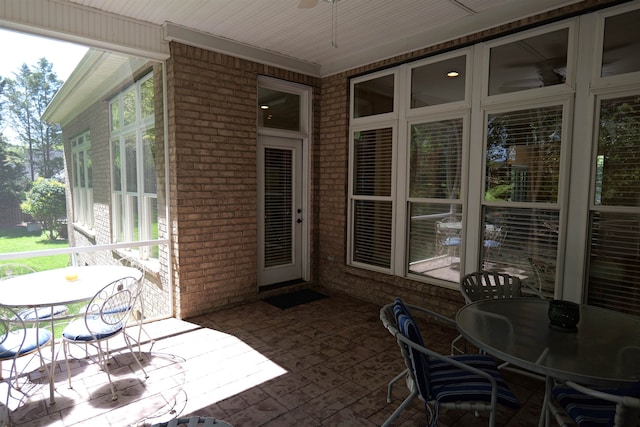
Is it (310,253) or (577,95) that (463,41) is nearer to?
(577,95)

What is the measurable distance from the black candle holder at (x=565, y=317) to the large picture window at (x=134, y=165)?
3971 mm

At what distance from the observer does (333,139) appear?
213 inches

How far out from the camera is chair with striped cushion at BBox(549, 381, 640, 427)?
1.53 metres

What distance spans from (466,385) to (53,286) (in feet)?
10.1

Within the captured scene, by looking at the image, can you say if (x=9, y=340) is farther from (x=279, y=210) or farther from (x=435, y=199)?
(x=435, y=199)

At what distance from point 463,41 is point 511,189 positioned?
162 cm

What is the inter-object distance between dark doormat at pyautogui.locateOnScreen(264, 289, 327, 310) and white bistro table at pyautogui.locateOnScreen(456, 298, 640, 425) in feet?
9.17

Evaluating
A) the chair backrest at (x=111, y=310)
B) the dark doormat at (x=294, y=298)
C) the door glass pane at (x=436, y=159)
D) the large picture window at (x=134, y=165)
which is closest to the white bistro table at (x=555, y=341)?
the door glass pane at (x=436, y=159)

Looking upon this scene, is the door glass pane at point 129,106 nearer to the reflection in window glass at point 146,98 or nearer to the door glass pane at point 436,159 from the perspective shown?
the reflection in window glass at point 146,98

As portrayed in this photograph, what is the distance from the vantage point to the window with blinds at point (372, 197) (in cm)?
481

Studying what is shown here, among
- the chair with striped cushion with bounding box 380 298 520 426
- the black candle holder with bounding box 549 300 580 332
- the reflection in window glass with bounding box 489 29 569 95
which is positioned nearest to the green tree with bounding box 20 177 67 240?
the chair with striped cushion with bounding box 380 298 520 426

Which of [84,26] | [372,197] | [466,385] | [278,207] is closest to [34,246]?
[84,26]

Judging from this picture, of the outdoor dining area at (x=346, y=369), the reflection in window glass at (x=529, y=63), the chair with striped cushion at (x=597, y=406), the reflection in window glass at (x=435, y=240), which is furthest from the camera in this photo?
the reflection in window glass at (x=435, y=240)

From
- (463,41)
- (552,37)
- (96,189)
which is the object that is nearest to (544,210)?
(552,37)
